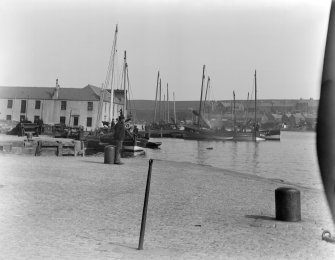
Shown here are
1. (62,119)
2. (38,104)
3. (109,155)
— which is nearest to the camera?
(109,155)

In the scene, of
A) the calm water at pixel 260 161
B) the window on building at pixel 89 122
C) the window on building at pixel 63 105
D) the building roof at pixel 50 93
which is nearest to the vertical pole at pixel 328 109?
the calm water at pixel 260 161

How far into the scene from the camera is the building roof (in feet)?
229

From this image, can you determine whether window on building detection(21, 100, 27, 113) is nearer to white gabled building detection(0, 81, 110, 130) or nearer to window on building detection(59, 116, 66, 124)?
white gabled building detection(0, 81, 110, 130)

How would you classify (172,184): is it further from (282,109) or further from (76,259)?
(282,109)

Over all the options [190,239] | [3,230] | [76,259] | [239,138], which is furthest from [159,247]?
[239,138]

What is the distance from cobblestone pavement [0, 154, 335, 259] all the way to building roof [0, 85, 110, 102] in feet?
195

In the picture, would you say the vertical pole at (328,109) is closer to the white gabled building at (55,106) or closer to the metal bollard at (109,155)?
the metal bollard at (109,155)

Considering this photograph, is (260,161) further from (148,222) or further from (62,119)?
(62,119)

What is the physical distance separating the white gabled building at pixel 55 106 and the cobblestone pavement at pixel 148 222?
190ft

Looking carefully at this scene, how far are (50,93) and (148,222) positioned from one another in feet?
225

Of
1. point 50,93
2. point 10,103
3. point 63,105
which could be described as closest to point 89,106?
point 63,105

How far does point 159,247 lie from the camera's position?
205 inches

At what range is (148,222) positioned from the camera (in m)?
6.70

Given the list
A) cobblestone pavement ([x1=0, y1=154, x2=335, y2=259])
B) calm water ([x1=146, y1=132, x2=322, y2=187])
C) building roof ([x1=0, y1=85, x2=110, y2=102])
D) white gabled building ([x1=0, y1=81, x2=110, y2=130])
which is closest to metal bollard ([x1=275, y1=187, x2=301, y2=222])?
cobblestone pavement ([x1=0, y1=154, x2=335, y2=259])
